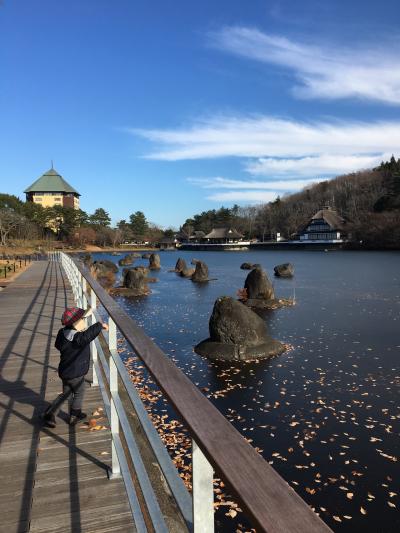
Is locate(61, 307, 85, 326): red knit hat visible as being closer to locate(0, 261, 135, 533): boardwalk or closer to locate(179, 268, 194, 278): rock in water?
locate(0, 261, 135, 533): boardwalk

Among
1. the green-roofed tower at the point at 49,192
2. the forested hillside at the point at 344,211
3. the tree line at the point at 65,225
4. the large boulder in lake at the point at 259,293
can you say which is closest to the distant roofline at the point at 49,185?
the green-roofed tower at the point at 49,192

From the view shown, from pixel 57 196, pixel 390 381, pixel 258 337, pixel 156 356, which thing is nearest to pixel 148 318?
pixel 258 337

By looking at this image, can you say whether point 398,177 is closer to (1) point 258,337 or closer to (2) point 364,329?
(2) point 364,329

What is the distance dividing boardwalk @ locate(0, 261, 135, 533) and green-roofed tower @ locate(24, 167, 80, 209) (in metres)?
117

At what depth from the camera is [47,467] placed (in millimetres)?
3727

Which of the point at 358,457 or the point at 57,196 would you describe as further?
the point at 57,196

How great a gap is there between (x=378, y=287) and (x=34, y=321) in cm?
2783

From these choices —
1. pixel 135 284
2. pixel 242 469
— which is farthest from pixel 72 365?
pixel 135 284

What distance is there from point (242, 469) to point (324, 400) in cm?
959

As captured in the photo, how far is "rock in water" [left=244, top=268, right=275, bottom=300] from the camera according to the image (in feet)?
79.5

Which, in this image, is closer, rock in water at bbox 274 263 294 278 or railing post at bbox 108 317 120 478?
railing post at bbox 108 317 120 478

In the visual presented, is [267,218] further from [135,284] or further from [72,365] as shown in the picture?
[72,365]

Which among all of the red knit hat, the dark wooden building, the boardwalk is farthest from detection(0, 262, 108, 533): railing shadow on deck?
the dark wooden building

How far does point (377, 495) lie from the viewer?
6.41m
